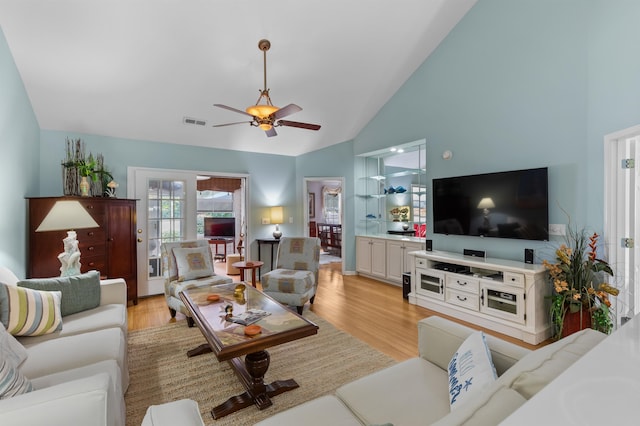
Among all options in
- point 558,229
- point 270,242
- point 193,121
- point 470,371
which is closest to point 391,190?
point 270,242

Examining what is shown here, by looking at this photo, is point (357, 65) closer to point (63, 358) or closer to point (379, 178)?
point (379, 178)

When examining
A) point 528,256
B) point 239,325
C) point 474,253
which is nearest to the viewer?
point 239,325

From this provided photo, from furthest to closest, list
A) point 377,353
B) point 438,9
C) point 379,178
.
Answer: point 379,178 < point 438,9 < point 377,353

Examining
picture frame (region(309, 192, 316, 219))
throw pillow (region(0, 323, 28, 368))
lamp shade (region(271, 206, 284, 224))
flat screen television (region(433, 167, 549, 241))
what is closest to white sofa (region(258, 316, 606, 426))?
throw pillow (region(0, 323, 28, 368))

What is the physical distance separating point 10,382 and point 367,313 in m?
3.27

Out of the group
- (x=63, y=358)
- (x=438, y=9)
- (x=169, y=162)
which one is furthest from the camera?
(x=169, y=162)

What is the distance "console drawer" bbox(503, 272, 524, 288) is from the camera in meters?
3.07

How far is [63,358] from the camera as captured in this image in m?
1.77

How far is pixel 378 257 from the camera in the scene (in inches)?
215

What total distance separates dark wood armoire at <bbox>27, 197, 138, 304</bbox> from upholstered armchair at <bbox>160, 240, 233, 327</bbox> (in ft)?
2.64

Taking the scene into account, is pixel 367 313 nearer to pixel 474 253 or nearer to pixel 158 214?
pixel 474 253

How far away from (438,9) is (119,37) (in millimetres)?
3668

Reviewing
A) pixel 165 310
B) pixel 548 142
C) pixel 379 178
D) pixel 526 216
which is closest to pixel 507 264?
pixel 526 216

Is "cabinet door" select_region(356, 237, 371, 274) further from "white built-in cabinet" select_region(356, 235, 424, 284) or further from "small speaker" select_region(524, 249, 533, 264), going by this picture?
"small speaker" select_region(524, 249, 533, 264)
